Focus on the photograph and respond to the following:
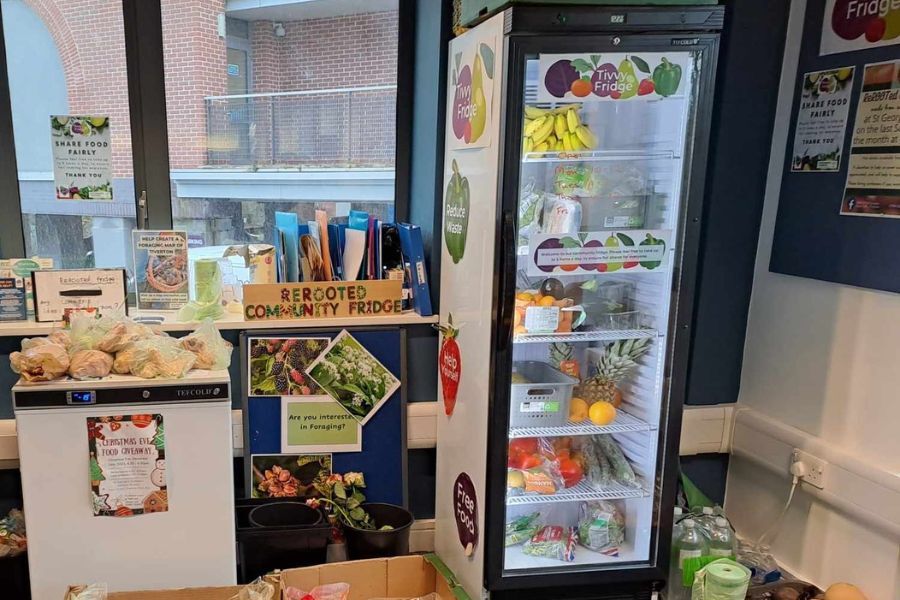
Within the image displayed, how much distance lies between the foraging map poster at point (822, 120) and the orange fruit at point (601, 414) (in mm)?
1141

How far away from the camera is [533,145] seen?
2164 millimetres

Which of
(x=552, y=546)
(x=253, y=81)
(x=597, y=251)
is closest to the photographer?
(x=597, y=251)

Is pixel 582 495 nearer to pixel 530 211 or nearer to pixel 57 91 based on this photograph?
pixel 530 211

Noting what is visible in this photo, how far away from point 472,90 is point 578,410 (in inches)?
44.9

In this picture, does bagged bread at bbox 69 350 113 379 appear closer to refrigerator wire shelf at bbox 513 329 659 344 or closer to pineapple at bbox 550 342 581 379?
refrigerator wire shelf at bbox 513 329 659 344

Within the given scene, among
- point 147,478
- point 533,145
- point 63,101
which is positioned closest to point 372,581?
point 147,478

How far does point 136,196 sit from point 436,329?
1296mm

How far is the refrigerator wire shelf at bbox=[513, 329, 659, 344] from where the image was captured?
87.1 inches

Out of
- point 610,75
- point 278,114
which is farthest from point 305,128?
point 610,75

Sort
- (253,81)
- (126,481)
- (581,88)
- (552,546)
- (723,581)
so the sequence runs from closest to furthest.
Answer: (126,481) < (581,88) < (723,581) < (552,546) < (253,81)

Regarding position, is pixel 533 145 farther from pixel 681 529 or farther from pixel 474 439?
pixel 681 529

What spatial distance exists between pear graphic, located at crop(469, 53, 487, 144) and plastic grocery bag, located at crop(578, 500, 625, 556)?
137 centimetres

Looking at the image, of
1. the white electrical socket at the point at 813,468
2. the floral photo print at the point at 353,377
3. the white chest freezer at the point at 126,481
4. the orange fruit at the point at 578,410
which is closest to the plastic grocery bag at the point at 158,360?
the white chest freezer at the point at 126,481

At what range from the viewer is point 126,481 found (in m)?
1.97
